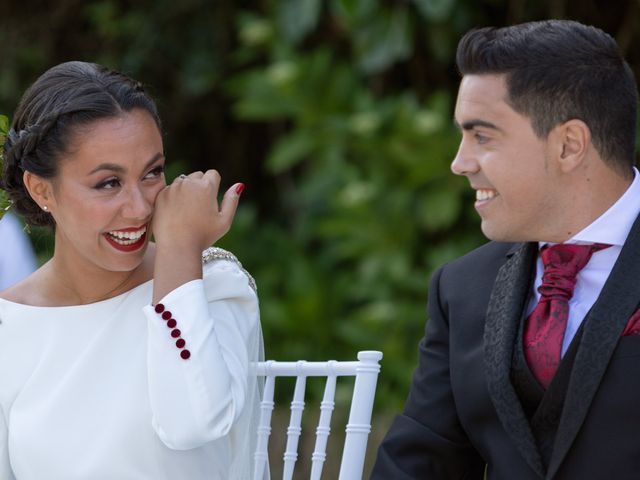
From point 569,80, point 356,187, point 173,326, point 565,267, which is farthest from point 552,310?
point 356,187

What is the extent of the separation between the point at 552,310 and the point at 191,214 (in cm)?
77

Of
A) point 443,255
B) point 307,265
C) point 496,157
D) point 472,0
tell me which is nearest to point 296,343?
point 307,265

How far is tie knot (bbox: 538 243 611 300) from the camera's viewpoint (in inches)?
89.1

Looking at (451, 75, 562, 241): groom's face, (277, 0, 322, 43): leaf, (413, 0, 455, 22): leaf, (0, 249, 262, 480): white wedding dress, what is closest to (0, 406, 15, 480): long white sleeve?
(0, 249, 262, 480): white wedding dress

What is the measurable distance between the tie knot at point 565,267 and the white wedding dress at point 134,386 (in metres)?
0.66

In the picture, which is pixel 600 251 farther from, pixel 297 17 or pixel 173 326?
pixel 297 17

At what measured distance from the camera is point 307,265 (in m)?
5.60

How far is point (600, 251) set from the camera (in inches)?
89.7

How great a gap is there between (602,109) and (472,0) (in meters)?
3.02

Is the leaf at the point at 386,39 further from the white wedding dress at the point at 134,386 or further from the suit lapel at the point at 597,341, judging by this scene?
the suit lapel at the point at 597,341

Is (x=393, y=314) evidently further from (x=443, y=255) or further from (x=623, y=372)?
(x=623, y=372)

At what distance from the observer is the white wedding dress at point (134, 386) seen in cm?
232

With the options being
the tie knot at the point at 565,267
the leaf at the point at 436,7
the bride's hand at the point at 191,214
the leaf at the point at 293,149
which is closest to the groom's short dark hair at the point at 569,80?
the tie knot at the point at 565,267

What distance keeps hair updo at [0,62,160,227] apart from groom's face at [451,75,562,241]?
0.72m
